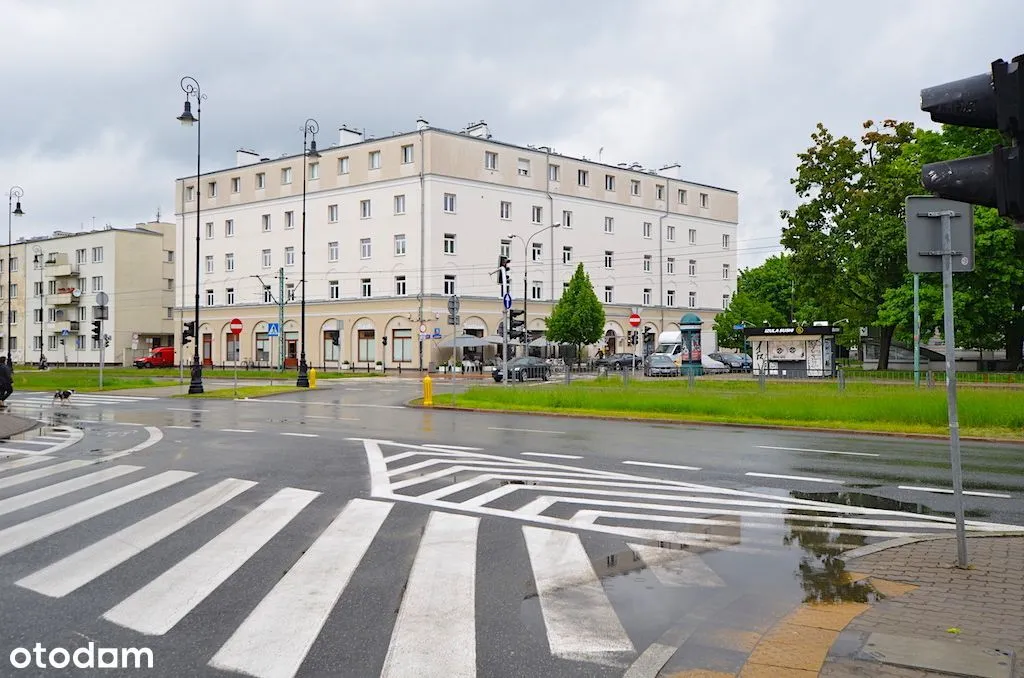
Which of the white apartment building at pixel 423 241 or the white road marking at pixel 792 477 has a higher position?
the white apartment building at pixel 423 241

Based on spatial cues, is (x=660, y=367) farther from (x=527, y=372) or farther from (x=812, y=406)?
(x=812, y=406)

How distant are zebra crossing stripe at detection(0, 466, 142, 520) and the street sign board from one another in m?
9.37

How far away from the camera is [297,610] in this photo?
209 inches

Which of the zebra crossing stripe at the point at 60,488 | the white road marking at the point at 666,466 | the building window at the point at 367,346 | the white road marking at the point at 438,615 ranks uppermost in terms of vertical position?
the building window at the point at 367,346

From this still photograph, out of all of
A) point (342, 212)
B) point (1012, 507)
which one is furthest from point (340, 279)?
point (1012, 507)

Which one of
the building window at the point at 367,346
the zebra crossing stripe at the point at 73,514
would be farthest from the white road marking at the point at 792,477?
the building window at the point at 367,346

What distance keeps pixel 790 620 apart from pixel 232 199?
7080 centimetres

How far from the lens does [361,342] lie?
62.0 metres

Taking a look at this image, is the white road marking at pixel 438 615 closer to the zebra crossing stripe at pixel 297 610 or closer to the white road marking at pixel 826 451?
the zebra crossing stripe at pixel 297 610

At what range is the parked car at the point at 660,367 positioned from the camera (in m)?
46.4

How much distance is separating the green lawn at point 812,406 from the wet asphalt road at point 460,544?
3242 mm

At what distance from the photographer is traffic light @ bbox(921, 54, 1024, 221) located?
4082 millimetres

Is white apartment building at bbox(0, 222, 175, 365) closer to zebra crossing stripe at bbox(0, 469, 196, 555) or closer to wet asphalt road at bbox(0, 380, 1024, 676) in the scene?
wet asphalt road at bbox(0, 380, 1024, 676)

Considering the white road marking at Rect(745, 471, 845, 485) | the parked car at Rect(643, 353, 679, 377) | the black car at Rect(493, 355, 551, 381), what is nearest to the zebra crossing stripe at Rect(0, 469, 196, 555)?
the white road marking at Rect(745, 471, 845, 485)
